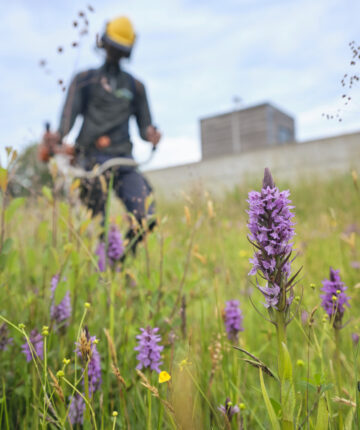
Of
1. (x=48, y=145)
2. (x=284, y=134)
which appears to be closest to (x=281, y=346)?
(x=48, y=145)

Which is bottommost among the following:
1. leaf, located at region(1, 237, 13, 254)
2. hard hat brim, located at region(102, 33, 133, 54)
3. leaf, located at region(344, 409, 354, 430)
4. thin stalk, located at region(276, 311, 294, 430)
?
leaf, located at region(344, 409, 354, 430)

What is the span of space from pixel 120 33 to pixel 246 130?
76.7 feet

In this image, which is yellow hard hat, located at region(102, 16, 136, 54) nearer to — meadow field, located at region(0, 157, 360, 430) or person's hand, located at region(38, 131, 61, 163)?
person's hand, located at region(38, 131, 61, 163)

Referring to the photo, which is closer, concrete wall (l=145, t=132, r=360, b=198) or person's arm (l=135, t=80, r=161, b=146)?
person's arm (l=135, t=80, r=161, b=146)

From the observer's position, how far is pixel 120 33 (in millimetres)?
3590

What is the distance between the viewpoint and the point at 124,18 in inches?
142

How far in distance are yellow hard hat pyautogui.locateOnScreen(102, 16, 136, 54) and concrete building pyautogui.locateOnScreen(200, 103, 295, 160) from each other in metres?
21.0

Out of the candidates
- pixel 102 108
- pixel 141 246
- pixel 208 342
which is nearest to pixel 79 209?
pixel 141 246

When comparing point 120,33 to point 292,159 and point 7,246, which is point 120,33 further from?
point 292,159

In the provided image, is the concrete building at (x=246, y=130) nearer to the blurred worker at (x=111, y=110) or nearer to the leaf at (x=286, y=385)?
the blurred worker at (x=111, y=110)

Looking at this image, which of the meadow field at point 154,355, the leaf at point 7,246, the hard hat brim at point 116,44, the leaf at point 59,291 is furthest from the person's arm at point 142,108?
the leaf at point 59,291

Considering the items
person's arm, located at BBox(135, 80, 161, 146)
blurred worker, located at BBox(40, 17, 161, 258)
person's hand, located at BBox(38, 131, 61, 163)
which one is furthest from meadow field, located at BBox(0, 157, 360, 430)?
person's arm, located at BBox(135, 80, 161, 146)

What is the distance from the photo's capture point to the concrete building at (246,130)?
25.3m

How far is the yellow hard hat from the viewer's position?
354 cm
